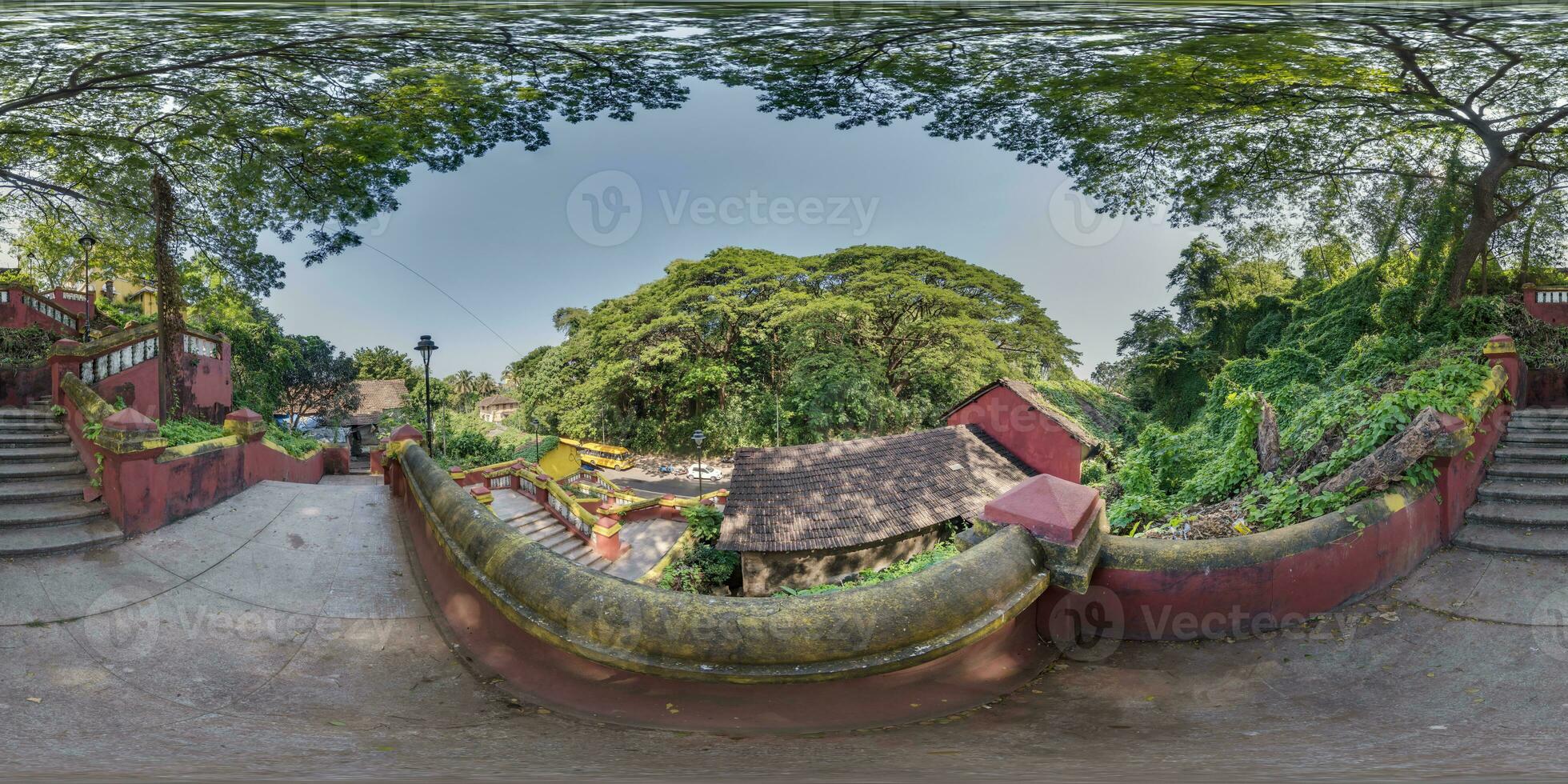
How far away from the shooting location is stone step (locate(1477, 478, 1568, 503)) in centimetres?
336

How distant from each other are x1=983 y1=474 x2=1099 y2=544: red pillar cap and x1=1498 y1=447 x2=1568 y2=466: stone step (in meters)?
4.71

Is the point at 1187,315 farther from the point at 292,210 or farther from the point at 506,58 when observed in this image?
the point at 292,210

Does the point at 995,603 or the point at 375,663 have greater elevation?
the point at 995,603

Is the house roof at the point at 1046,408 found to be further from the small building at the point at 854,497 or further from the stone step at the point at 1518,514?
the stone step at the point at 1518,514

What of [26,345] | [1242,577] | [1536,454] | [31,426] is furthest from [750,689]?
[26,345]

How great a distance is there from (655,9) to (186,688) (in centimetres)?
315

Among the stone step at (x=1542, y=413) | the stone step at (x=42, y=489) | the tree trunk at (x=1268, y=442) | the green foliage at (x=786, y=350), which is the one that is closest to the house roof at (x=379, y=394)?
the green foliage at (x=786, y=350)

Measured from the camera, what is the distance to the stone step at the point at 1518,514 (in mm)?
3183

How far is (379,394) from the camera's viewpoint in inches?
121

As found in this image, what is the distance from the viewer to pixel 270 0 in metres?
2.23

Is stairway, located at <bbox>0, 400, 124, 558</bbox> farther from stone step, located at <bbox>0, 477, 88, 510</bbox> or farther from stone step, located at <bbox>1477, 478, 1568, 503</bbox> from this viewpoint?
stone step, located at <bbox>1477, 478, 1568, 503</bbox>

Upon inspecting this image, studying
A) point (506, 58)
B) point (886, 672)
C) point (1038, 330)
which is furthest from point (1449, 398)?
point (506, 58)

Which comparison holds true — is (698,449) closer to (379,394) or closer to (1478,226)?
(379,394)

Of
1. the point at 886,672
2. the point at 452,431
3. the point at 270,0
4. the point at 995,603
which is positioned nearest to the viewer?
the point at 886,672
